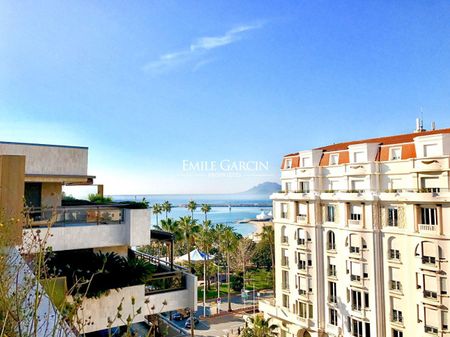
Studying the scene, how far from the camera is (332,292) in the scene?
87.6 feet

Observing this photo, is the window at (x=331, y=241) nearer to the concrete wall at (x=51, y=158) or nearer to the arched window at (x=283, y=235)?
the arched window at (x=283, y=235)

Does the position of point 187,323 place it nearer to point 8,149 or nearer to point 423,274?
point 423,274

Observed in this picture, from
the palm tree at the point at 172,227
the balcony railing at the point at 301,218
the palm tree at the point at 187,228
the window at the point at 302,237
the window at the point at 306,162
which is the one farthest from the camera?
the palm tree at the point at 187,228

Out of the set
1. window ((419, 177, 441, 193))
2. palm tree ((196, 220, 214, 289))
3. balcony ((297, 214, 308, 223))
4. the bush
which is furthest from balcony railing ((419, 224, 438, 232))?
the bush

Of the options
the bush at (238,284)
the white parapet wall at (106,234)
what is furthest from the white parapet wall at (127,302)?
the bush at (238,284)

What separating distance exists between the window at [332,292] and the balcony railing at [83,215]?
22094mm

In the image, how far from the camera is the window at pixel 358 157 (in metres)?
24.8

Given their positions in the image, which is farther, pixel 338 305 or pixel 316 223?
pixel 316 223

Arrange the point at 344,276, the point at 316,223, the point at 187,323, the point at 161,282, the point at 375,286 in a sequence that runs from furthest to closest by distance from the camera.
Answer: the point at 187,323, the point at 316,223, the point at 344,276, the point at 375,286, the point at 161,282

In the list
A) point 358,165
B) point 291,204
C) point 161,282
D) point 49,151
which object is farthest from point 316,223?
point 49,151

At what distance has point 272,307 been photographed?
31.0 meters

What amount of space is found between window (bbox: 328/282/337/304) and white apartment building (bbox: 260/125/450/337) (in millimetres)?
74

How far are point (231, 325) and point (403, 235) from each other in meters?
19.6

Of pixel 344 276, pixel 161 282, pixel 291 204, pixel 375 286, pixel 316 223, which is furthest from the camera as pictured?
pixel 291 204
